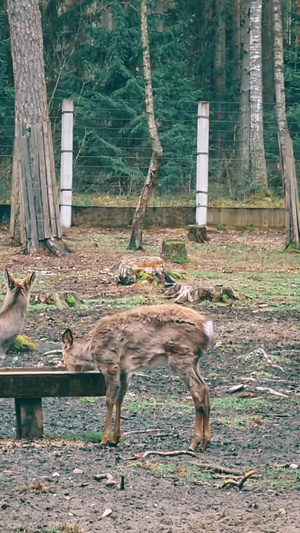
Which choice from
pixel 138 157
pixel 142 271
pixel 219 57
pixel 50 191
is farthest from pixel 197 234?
pixel 219 57

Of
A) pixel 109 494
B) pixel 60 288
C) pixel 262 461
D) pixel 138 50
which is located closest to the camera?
pixel 109 494

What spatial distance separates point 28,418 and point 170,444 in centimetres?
94

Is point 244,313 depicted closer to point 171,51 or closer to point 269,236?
point 269,236

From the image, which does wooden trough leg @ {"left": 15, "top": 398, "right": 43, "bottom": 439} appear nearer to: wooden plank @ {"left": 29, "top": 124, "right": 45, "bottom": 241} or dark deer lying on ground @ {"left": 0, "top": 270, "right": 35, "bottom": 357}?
dark deer lying on ground @ {"left": 0, "top": 270, "right": 35, "bottom": 357}

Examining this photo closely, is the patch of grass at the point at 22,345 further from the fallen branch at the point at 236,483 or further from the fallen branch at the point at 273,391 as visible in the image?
the fallen branch at the point at 236,483

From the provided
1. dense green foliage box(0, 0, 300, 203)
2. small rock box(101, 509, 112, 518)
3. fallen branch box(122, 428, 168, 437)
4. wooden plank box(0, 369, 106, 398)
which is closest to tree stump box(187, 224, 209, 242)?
dense green foliage box(0, 0, 300, 203)

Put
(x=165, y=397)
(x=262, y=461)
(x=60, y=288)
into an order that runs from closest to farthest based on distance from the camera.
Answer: (x=262, y=461)
(x=165, y=397)
(x=60, y=288)

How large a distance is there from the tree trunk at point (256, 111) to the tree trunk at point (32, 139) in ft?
21.9

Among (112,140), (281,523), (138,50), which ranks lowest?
(281,523)

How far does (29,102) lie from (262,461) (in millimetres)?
12352

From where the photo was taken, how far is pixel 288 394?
866cm

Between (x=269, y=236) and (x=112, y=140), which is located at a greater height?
(x=112, y=140)

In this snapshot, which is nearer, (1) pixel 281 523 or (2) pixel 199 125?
(1) pixel 281 523

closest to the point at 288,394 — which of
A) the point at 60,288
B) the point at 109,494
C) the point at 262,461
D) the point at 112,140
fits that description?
the point at 262,461
